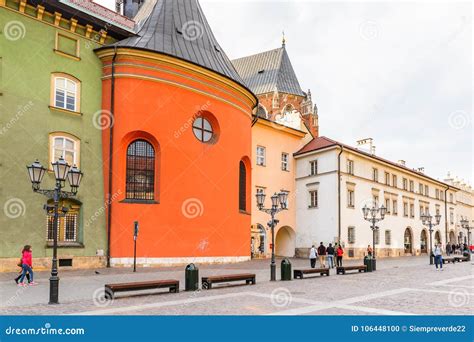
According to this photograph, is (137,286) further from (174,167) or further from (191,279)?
(174,167)

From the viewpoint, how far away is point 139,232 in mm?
23203

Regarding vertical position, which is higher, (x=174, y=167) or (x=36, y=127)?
(x=36, y=127)

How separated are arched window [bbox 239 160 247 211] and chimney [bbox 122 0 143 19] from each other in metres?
15.6

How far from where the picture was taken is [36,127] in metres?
21.0

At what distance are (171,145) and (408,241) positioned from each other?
106 ft

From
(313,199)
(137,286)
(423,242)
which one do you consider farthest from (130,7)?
(423,242)

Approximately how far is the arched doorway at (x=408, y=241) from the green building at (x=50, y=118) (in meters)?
34.1

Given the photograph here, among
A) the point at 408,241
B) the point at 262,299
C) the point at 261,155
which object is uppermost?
the point at 261,155

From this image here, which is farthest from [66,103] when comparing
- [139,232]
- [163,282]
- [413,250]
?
[413,250]

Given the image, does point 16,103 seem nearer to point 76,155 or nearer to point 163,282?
point 76,155

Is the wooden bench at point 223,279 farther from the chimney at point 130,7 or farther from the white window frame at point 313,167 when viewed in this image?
the chimney at point 130,7

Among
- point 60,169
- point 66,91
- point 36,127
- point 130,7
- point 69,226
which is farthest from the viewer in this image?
point 130,7

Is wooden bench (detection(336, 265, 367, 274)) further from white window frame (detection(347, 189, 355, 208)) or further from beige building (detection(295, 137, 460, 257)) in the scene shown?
white window frame (detection(347, 189, 355, 208))
